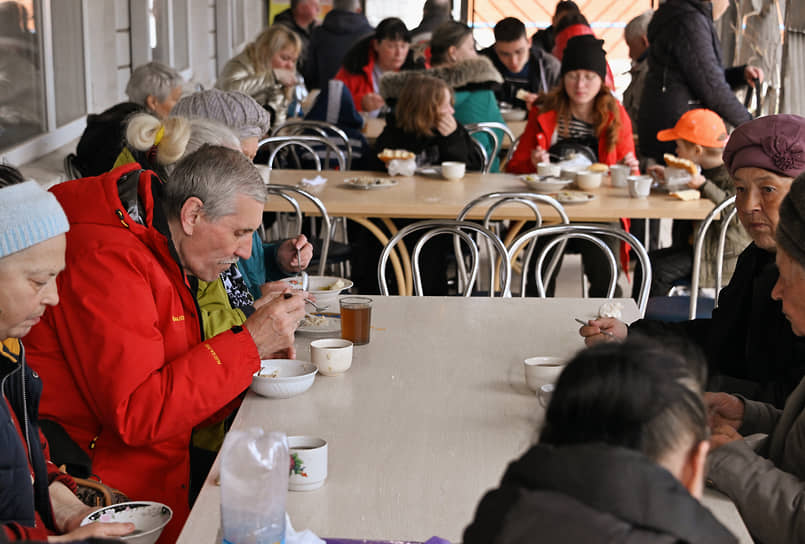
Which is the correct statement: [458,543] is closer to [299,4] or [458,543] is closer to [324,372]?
[324,372]

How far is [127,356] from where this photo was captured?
1.73 metres

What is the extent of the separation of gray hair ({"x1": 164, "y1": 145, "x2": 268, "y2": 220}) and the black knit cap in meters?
2.92

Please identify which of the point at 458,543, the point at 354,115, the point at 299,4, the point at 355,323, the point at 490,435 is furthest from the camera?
the point at 299,4

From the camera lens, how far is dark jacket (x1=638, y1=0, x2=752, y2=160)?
5254mm

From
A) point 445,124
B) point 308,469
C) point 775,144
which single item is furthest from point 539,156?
point 308,469

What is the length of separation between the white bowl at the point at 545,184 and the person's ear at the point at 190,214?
250 centimetres

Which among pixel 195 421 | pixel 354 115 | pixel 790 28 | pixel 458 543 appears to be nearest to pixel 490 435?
pixel 458 543

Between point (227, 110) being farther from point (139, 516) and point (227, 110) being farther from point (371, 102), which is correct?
point (371, 102)

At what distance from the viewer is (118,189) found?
1.91 m

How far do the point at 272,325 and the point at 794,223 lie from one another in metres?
1.03

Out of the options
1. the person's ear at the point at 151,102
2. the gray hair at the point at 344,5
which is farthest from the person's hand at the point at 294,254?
the gray hair at the point at 344,5

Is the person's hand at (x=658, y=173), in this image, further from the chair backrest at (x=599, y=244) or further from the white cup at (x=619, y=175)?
the chair backrest at (x=599, y=244)

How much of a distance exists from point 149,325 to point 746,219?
4.83 feet

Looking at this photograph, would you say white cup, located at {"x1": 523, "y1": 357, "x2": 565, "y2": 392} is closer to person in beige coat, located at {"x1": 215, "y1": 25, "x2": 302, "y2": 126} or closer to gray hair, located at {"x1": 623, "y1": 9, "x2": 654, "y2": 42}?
person in beige coat, located at {"x1": 215, "y1": 25, "x2": 302, "y2": 126}
